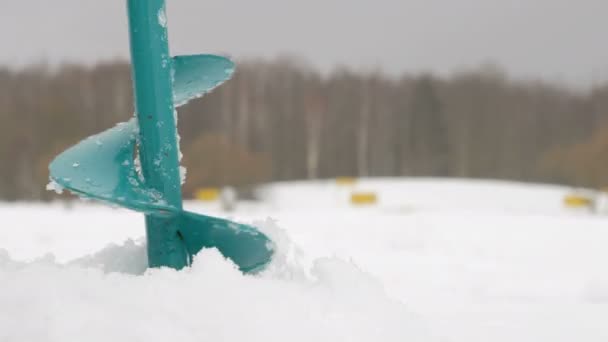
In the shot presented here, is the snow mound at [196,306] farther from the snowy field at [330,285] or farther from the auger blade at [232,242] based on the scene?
the auger blade at [232,242]

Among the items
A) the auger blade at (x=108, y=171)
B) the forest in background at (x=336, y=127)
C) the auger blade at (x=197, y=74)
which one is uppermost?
the auger blade at (x=197, y=74)

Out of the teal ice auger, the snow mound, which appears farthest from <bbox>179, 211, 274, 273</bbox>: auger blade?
the snow mound

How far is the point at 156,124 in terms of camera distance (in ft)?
4.29

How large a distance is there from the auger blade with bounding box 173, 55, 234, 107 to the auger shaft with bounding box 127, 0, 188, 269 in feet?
0.69

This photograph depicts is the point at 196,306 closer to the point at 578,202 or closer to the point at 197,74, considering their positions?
the point at 197,74

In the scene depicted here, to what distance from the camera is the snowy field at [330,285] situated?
3.23 ft

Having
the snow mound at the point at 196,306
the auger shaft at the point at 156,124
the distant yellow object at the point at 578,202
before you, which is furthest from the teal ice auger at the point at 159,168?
the distant yellow object at the point at 578,202

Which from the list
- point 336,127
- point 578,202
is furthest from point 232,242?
point 336,127

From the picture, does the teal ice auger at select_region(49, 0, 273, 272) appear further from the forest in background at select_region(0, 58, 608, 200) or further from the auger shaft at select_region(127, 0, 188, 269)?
the forest in background at select_region(0, 58, 608, 200)

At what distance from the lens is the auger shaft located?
51.5 inches

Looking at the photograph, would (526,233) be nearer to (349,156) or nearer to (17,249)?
(17,249)

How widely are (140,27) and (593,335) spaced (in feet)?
4.10

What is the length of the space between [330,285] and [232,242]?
25 cm

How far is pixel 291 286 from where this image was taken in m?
1.15
